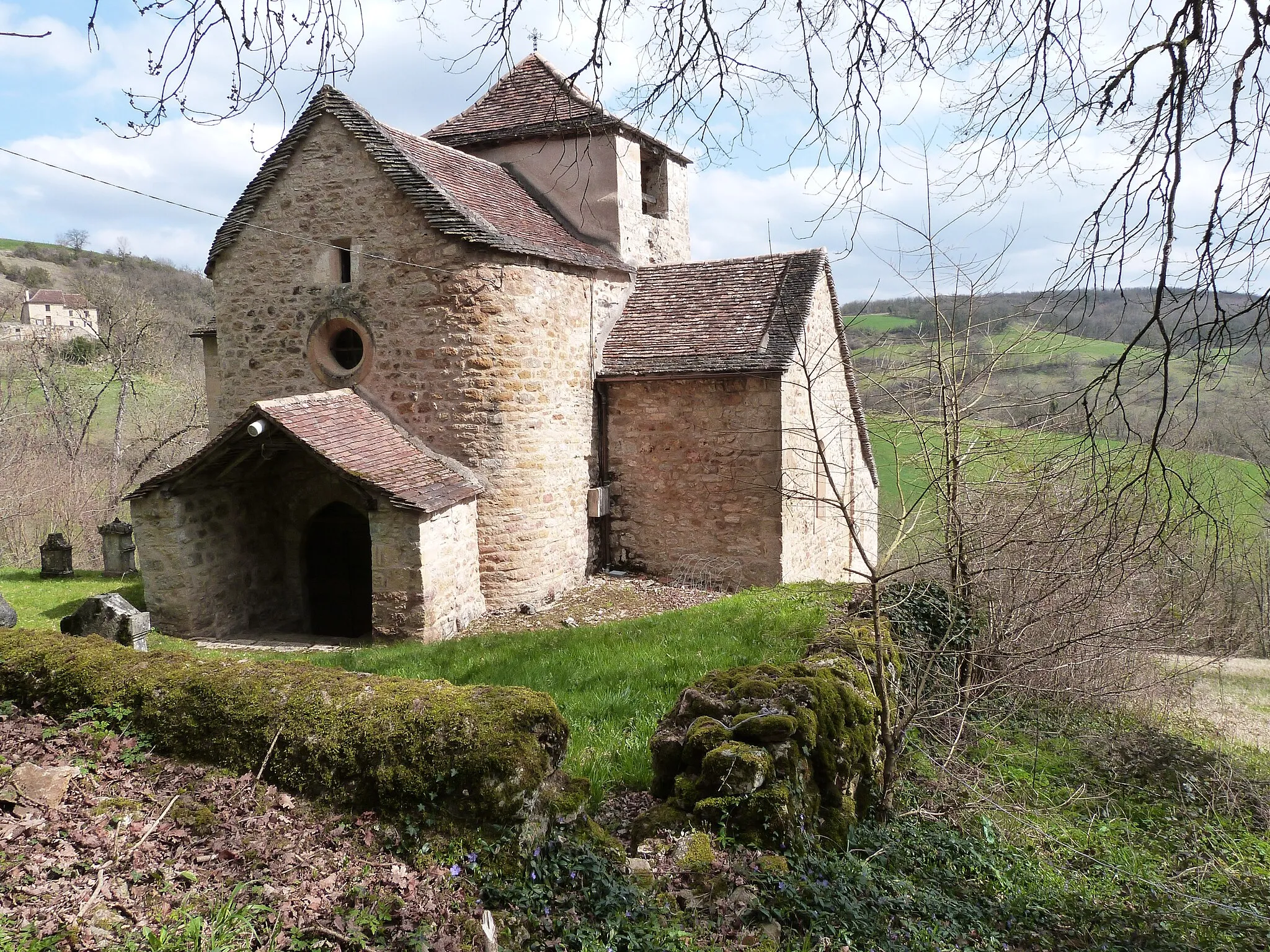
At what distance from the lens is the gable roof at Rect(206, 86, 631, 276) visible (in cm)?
1047

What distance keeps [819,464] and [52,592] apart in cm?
1281

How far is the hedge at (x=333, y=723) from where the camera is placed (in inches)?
131

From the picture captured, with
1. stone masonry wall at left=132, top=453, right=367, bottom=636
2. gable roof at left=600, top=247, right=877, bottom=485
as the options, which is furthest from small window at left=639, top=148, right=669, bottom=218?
stone masonry wall at left=132, top=453, right=367, bottom=636

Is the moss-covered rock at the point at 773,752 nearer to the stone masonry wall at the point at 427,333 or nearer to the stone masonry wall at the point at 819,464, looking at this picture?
the stone masonry wall at the point at 819,464

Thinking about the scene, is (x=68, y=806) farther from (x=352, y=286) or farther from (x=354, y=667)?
(x=352, y=286)

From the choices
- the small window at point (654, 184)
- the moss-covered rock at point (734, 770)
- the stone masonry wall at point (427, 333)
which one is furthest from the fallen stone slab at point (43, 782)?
the small window at point (654, 184)

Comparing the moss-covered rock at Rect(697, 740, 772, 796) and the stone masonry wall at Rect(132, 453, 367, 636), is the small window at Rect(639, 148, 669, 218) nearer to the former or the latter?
the stone masonry wall at Rect(132, 453, 367, 636)

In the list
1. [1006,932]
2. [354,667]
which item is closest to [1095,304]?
[1006,932]

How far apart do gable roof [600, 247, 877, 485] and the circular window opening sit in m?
3.74

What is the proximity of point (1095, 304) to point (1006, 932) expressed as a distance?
3210 millimetres

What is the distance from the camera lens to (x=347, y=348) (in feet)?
37.9

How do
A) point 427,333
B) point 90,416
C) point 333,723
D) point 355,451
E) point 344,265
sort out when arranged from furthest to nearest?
point 90,416 < point 344,265 < point 427,333 < point 355,451 < point 333,723

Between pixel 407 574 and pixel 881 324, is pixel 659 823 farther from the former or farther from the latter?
pixel 881 324

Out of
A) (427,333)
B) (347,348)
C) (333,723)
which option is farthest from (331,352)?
(333,723)
